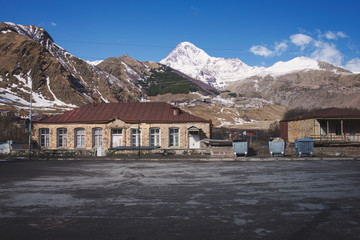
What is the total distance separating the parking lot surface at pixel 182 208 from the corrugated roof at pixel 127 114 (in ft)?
52.4

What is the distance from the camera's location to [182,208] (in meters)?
7.64

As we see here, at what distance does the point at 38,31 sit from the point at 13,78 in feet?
231

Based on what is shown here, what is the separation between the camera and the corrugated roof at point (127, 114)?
2825cm

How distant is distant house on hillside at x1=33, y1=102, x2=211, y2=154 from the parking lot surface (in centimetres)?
1550

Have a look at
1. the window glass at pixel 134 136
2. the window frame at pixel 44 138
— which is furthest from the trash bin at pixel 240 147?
the window frame at pixel 44 138

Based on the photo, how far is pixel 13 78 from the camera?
125812 millimetres

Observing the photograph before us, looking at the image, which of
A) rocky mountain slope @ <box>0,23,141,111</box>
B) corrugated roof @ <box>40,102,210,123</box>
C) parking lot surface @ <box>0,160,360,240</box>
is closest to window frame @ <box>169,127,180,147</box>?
corrugated roof @ <box>40,102,210,123</box>

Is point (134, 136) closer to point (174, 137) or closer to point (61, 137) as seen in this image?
point (174, 137)

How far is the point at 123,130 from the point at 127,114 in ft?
8.14

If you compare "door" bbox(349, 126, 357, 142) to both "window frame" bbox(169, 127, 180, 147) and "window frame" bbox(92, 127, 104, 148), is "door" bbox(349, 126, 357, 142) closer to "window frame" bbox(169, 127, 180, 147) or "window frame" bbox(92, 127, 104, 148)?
"window frame" bbox(169, 127, 180, 147)

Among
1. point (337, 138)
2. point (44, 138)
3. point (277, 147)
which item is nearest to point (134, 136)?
point (44, 138)

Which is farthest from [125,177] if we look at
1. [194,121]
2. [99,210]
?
[194,121]

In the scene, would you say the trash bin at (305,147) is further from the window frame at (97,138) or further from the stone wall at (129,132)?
the window frame at (97,138)

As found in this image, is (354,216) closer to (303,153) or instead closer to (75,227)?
(75,227)
